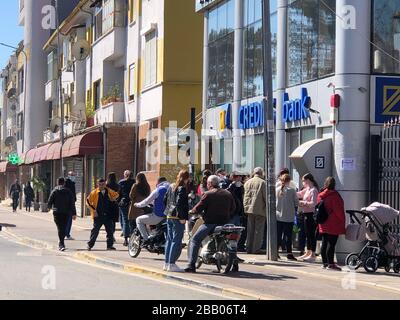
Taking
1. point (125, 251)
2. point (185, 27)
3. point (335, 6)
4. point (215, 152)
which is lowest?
point (125, 251)

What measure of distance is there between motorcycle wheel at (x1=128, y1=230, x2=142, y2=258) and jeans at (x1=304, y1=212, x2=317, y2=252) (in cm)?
362

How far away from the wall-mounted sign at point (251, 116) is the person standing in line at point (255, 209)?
13.9 feet

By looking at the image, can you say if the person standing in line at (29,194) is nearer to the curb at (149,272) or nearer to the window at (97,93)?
the window at (97,93)

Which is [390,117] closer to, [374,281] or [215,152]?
[374,281]

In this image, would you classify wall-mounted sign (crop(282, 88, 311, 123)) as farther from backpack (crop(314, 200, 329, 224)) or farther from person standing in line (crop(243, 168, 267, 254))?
backpack (crop(314, 200, 329, 224))

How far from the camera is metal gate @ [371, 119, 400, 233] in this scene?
16266 mm

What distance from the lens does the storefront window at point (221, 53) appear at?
24.8 meters

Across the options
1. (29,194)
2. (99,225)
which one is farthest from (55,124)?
(99,225)

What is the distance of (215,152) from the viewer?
2600 cm

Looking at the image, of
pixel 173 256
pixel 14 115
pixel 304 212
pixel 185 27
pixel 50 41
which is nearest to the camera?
pixel 173 256

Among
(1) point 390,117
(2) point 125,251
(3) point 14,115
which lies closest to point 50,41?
(3) point 14,115

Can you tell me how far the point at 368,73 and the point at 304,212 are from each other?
326cm

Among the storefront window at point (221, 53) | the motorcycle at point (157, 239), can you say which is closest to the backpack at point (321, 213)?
the motorcycle at point (157, 239)

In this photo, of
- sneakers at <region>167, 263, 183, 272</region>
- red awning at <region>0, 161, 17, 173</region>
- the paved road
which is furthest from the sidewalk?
red awning at <region>0, 161, 17, 173</region>
